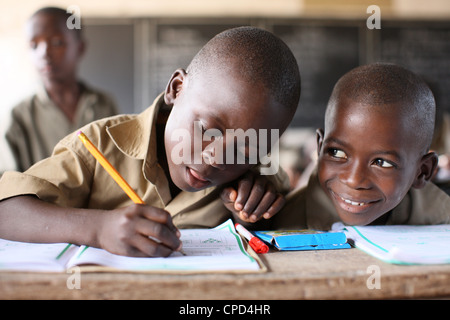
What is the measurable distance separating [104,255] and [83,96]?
6.34 ft

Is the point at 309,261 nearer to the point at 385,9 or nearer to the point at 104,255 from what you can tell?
the point at 104,255

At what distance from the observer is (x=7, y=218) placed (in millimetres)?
779

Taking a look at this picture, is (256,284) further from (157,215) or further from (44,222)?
(44,222)

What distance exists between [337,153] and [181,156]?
0.36 metres

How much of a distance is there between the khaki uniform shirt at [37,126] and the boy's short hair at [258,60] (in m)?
1.23

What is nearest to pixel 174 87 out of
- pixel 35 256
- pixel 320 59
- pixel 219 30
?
pixel 35 256

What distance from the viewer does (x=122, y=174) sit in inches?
39.9

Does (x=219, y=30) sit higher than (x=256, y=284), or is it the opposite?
(x=219, y=30)

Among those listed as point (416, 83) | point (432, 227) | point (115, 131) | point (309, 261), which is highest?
point (416, 83)

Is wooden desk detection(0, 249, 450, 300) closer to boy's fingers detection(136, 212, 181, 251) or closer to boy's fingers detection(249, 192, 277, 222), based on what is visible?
boy's fingers detection(136, 212, 181, 251)

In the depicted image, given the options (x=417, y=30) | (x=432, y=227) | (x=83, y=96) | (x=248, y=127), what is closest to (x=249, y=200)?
(x=248, y=127)

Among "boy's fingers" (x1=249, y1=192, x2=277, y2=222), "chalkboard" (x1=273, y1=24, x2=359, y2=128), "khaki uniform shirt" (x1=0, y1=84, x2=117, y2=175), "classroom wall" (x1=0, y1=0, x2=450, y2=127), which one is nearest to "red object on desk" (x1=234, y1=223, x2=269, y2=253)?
"boy's fingers" (x1=249, y1=192, x2=277, y2=222)

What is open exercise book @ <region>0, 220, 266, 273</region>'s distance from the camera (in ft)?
1.87
